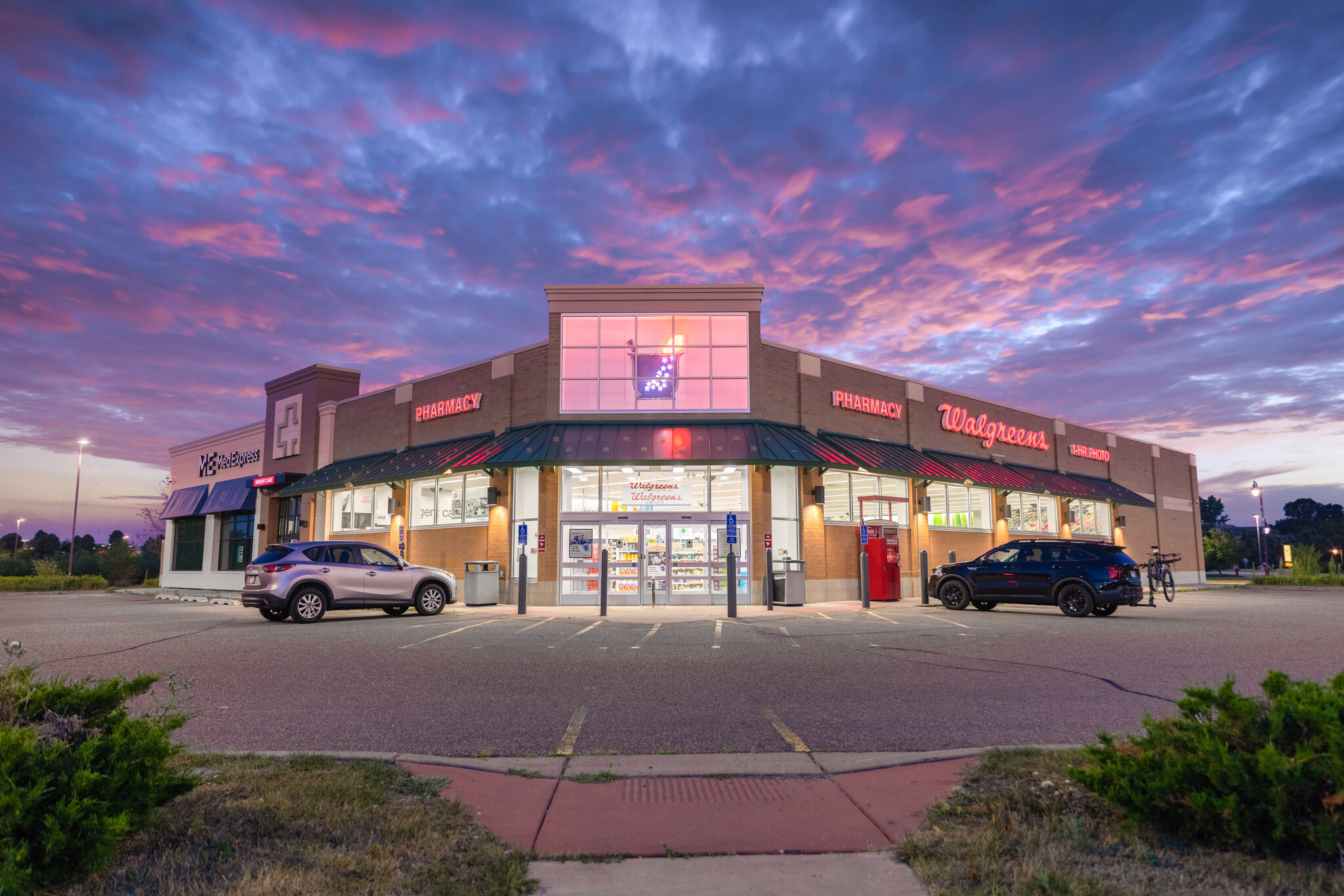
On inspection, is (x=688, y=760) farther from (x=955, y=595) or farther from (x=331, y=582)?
(x=955, y=595)

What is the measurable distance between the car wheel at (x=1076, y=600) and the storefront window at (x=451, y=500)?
15445mm

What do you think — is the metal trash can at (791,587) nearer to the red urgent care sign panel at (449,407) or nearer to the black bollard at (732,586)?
the black bollard at (732,586)

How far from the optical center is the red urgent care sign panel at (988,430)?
30641mm

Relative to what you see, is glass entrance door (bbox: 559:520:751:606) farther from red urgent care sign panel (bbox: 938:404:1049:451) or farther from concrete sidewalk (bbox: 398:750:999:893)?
concrete sidewalk (bbox: 398:750:999:893)

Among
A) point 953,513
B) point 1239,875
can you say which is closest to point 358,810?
point 1239,875

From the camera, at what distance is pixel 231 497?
121 feet

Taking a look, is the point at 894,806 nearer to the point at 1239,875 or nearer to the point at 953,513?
the point at 1239,875

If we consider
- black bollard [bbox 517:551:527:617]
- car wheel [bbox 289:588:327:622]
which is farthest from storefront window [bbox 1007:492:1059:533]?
car wheel [bbox 289:588:327:622]

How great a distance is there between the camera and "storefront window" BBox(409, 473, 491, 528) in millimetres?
24703

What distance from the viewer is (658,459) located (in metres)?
21.8

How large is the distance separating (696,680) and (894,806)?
15.4 ft

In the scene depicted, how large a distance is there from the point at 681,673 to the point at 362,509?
22596mm

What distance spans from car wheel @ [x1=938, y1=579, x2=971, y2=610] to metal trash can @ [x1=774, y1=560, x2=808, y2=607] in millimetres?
3449

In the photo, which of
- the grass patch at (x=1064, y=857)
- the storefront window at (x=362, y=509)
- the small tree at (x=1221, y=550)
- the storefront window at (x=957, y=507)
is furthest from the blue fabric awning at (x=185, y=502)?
the small tree at (x=1221, y=550)
